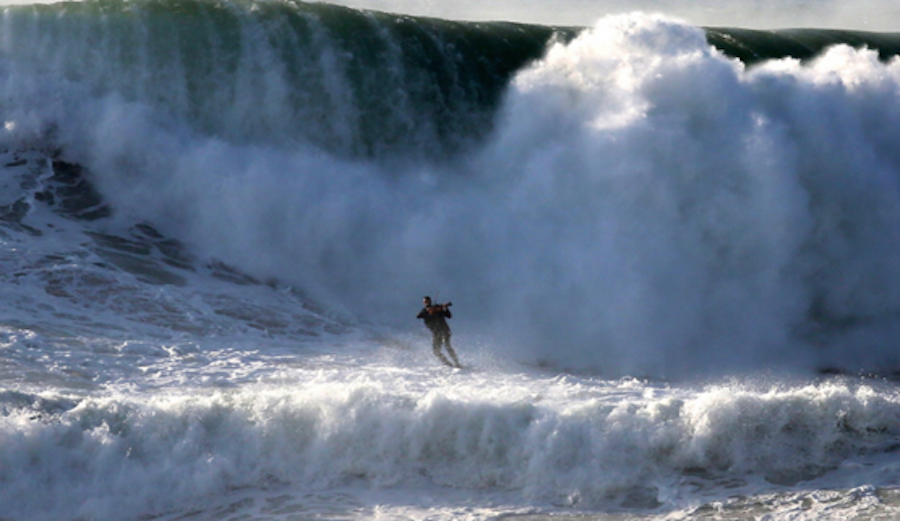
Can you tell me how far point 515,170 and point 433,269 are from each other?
258 cm

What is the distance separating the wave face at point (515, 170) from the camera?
13.0 metres

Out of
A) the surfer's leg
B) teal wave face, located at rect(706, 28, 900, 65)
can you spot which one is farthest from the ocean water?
teal wave face, located at rect(706, 28, 900, 65)

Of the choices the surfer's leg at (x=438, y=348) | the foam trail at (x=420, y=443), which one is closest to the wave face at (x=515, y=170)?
the surfer's leg at (x=438, y=348)

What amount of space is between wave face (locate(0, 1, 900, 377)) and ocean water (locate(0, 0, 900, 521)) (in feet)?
0.17

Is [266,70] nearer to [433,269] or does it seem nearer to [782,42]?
[433,269]

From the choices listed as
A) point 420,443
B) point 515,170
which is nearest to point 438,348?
point 420,443

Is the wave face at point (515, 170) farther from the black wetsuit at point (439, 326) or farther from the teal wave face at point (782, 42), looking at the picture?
the teal wave face at point (782, 42)

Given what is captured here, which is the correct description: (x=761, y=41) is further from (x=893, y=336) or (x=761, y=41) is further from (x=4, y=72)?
(x=4, y=72)

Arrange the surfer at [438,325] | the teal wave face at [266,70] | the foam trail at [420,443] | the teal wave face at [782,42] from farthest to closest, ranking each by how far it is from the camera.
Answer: the teal wave face at [782,42], the teal wave face at [266,70], the surfer at [438,325], the foam trail at [420,443]

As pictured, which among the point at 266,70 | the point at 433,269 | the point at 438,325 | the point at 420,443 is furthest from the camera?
the point at 266,70

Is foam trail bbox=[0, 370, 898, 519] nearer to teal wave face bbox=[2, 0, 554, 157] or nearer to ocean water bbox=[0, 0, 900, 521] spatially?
ocean water bbox=[0, 0, 900, 521]

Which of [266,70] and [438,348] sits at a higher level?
[266,70]

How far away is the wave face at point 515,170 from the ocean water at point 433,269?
0.17ft

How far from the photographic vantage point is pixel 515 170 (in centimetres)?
1486
